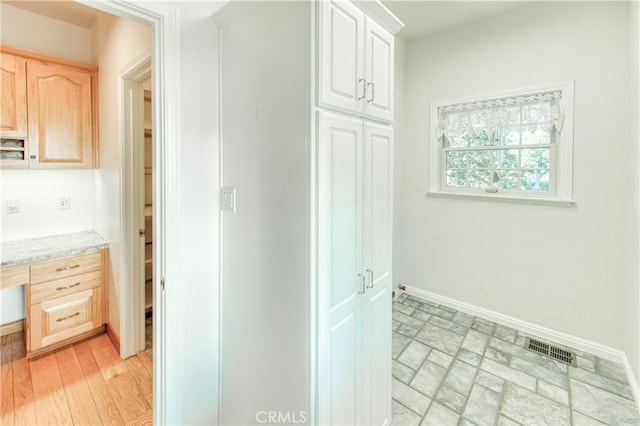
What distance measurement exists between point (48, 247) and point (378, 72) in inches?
107

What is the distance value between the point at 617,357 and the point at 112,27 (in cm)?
457

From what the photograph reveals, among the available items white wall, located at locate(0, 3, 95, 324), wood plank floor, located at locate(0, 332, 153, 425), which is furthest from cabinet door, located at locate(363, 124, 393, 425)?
white wall, located at locate(0, 3, 95, 324)

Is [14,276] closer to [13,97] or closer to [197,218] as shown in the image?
[13,97]

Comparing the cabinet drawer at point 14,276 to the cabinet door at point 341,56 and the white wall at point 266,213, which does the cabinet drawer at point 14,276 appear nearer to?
the white wall at point 266,213

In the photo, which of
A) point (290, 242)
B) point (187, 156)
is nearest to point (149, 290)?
point (187, 156)

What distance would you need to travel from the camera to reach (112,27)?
7.80ft

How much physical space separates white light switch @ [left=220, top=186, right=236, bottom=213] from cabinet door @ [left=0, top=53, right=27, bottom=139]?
78.0 inches

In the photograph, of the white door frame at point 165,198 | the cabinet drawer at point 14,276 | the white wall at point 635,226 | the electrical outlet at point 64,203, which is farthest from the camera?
the electrical outlet at point 64,203

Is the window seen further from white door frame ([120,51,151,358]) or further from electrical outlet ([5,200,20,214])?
electrical outlet ([5,200,20,214])

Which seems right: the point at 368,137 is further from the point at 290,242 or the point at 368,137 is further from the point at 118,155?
the point at 118,155

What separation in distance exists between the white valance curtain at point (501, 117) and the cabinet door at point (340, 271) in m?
2.16

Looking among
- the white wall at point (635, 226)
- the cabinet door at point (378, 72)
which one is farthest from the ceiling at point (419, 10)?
the cabinet door at point (378, 72)

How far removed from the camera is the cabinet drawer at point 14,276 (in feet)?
7.25

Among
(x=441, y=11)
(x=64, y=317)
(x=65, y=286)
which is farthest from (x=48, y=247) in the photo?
(x=441, y=11)
